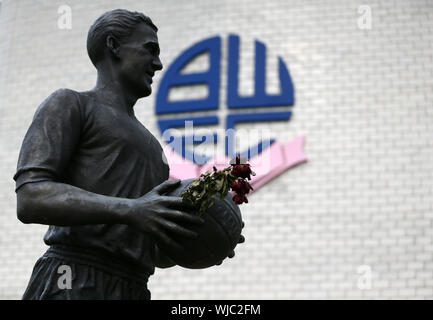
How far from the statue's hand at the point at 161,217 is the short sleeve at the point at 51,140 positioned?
37 centimetres

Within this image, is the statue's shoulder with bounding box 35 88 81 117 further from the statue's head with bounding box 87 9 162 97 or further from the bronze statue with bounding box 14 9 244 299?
the statue's head with bounding box 87 9 162 97

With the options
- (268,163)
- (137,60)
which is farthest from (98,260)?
(268,163)

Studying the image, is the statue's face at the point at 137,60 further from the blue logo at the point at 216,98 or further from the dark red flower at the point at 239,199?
the blue logo at the point at 216,98

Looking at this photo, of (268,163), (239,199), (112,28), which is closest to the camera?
(239,199)

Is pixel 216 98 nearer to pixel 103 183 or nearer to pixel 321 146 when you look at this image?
pixel 321 146

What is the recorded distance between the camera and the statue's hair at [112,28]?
3455 millimetres

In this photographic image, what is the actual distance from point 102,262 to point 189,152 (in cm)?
874

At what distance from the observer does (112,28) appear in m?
3.46

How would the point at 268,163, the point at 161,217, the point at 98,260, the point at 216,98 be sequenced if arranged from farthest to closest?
1. the point at 216,98
2. the point at 268,163
3. the point at 98,260
4. the point at 161,217

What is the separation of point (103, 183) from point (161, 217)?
0.42m

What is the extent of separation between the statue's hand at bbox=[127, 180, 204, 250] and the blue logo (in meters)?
8.57

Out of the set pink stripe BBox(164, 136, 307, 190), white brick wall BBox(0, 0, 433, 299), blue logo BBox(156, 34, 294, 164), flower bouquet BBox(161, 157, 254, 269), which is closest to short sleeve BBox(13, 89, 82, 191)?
flower bouquet BBox(161, 157, 254, 269)

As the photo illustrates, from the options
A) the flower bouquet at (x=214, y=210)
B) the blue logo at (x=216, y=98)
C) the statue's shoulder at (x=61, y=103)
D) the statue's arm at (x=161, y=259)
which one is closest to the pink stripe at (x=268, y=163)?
the blue logo at (x=216, y=98)
